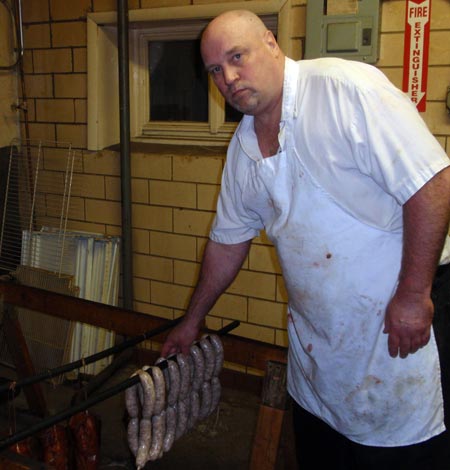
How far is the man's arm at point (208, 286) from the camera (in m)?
2.03

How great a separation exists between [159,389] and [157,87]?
261 centimetres

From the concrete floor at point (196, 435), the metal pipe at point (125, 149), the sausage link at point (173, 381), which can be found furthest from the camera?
the metal pipe at point (125, 149)

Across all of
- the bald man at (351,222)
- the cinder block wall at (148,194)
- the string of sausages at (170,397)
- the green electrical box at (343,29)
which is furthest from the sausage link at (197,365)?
the green electrical box at (343,29)

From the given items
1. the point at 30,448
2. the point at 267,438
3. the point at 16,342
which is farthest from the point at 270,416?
Answer: the point at 16,342

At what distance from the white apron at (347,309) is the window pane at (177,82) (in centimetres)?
213

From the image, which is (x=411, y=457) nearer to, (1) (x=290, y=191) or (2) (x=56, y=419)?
(1) (x=290, y=191)

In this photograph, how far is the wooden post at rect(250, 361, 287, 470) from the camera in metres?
1.94

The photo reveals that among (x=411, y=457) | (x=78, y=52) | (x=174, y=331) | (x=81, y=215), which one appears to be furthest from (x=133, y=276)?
(x=411, y=457)

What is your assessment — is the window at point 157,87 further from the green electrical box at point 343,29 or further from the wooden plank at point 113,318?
the wooden plank at point 113,318

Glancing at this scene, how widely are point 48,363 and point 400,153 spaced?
10.4 feet

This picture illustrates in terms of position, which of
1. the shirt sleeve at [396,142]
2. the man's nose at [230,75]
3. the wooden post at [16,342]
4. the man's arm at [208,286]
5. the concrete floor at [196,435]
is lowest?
the concrete floor at [196,435]

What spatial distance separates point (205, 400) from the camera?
6.75ft

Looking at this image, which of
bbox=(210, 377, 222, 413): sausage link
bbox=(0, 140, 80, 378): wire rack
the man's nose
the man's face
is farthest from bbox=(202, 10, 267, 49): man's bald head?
bbox=(0, 140, 80, 378): wire rack

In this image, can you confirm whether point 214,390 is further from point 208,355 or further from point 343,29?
point 343,29
